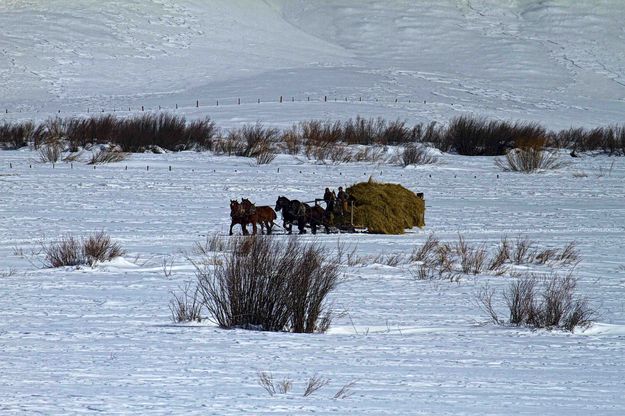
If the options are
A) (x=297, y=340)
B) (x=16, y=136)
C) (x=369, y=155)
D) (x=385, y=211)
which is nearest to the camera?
(x=297, y=340)

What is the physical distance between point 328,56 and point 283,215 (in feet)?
236

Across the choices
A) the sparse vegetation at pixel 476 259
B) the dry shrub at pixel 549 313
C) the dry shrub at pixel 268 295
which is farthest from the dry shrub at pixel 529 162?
the dry shrub at pixel 268 295

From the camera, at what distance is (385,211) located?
18828mm

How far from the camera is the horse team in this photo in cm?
1677

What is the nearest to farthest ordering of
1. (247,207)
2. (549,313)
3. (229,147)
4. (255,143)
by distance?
(549,313)
(247,207)
(255,143)
(229,147)

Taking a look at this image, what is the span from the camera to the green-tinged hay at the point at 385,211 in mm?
18734

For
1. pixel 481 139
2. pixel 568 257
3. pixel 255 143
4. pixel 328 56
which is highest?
pixel 328 56

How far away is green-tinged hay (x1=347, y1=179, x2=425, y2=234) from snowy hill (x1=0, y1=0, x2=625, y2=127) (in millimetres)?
30689

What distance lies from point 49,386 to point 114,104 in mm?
52921

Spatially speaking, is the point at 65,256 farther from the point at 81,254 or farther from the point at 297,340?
the point at 297,340

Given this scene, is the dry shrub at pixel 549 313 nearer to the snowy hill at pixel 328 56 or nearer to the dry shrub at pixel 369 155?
the dry shrub at pixel 369 155

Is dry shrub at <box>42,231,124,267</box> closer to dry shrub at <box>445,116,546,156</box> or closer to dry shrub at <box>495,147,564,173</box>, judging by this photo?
dry shrub at <box>495,147,564,173</box>

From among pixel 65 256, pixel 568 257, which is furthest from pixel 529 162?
pixel 65 256

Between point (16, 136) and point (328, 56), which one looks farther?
point (328, 56)
